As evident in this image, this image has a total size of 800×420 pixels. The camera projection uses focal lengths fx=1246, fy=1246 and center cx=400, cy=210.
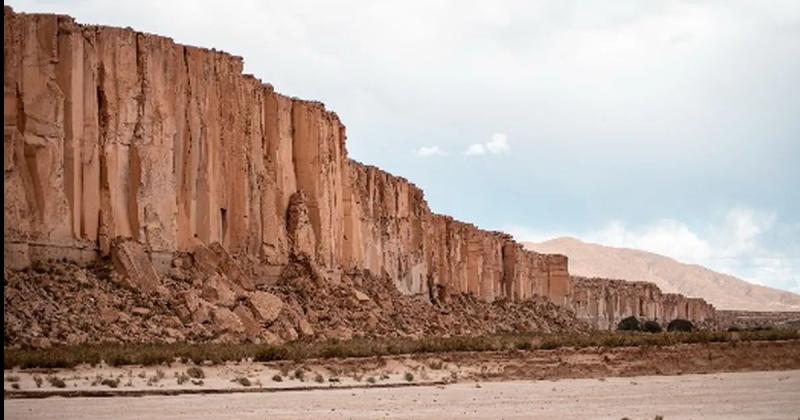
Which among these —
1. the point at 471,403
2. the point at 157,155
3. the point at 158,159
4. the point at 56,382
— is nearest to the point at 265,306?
the point at 158,159

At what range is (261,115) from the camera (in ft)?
176

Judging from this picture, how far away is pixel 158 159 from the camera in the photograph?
147ft

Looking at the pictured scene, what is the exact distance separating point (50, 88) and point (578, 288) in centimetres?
9554

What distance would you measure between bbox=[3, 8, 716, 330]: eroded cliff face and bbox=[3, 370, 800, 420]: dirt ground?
14526mm

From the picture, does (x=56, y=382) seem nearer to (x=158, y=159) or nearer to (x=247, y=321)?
(x=247, y=321)

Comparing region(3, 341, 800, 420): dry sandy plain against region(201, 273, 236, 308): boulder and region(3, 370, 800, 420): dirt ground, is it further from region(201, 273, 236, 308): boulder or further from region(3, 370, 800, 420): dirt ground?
region(201, 273, 236, 308): boulder

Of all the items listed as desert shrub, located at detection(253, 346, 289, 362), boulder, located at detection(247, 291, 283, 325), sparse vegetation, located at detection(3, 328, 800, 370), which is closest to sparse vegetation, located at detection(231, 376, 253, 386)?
sparse vegetation, located at detection(3, 328, 800, 370)

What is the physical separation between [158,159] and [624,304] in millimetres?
106300

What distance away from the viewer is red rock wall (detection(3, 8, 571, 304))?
40.1 m

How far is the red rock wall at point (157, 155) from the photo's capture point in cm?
4012

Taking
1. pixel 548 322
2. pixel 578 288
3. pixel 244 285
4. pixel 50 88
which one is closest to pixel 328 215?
pixel 244 285

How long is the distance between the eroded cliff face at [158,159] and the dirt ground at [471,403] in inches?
572

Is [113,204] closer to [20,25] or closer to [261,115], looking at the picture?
[20,25]

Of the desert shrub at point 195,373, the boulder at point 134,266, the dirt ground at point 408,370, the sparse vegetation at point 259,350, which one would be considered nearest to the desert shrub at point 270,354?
the sparse vegetation at point 259,350
